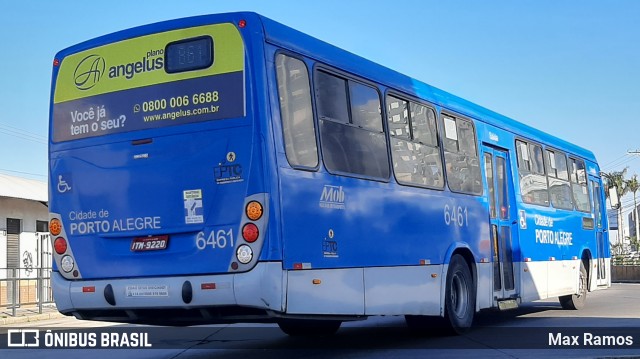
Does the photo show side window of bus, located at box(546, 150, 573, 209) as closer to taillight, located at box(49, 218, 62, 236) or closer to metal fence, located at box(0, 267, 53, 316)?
taillight, located at box(49, 218, 62, 236)

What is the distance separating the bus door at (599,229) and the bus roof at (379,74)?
397cm

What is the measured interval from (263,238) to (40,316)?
15.2 m

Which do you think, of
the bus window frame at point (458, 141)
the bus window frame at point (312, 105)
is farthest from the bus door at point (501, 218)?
the bus window frame at point (312, 105)

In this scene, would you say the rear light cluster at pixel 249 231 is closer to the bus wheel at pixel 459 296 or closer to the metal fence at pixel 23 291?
the bus wheel at pixel 459 296

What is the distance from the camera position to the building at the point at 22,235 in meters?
23.7

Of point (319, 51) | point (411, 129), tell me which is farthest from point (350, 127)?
point (411, 129)

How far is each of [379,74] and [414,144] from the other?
112 cm

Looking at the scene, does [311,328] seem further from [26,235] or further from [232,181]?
[26,235]

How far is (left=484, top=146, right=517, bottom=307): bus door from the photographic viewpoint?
13305 mm

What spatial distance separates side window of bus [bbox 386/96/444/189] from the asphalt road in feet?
7.41

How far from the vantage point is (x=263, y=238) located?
7.77 m

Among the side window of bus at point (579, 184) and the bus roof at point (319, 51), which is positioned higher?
the bus roof at point (319, 51)

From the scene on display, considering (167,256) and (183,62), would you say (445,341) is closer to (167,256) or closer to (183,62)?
(167,256)

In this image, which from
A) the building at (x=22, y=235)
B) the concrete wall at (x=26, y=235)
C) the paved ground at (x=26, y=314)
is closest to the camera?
the paved ground at (x=26, y=314)
